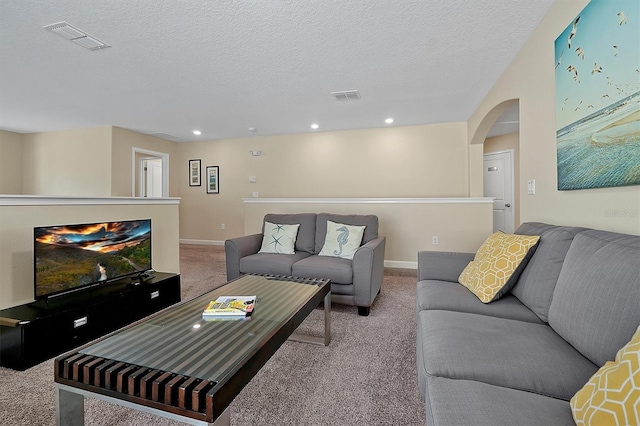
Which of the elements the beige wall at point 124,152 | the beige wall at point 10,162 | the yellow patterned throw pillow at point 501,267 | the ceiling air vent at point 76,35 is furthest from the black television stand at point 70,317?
the beige wall at point 10,162

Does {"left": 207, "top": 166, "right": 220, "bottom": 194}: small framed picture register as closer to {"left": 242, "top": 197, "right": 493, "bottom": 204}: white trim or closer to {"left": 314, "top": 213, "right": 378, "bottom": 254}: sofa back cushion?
{"left": 242, "top": 197, "right": 493, "bottom": 204}: white trim

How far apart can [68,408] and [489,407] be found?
1.46m

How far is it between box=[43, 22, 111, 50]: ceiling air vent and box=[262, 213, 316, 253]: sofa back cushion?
7.43 feet

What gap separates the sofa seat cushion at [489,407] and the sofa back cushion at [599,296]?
0.27 metres

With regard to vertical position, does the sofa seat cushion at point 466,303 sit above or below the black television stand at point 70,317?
above

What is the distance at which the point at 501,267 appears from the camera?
161 cm

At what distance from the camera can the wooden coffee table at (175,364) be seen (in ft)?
2.87

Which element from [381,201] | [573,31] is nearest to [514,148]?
[381,201]

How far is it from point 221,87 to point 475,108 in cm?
333

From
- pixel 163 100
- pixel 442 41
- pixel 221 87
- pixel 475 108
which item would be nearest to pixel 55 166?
pixel 163 100

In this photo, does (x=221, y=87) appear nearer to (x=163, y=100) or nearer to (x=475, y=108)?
(x=163, y=100)

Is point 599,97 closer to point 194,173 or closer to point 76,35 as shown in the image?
point 76,35

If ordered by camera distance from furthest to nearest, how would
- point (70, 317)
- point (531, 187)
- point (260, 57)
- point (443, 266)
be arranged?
1. point (260, 57)
2. point (531, 187)
3. point (443, 266)
4. point (70, 317)

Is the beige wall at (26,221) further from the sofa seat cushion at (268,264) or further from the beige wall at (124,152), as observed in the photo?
the beige wall at (124,152)
